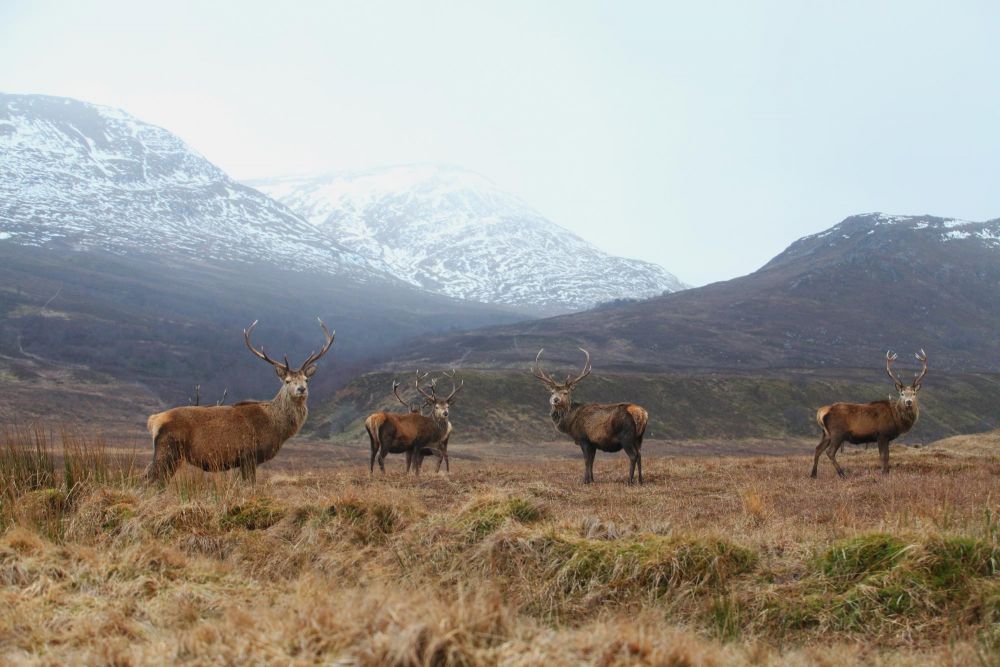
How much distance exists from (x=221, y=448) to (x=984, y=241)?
184 m

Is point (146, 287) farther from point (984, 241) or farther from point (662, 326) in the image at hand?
point (984, 241)

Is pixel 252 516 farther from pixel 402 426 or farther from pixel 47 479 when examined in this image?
pixel 402 426

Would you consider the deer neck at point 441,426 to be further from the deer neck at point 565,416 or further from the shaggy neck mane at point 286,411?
the shaggy neck mane at point 286,411

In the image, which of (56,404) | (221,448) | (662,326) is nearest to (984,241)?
(662,326)

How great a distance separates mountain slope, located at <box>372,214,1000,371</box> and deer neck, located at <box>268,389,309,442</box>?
74.3 meters

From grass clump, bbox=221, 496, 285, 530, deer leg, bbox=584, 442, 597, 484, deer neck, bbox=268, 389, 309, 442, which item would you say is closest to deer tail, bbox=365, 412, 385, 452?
deer leg, bbox=584, 442, 597, 484

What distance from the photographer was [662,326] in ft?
386

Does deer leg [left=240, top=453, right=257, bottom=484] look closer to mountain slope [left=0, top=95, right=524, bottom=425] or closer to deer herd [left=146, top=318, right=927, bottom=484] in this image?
deer herd [left=146, top=318, right=927, bottom=484]

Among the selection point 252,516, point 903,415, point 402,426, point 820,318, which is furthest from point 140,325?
point 252,516

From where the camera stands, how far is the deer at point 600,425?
16.2 meters

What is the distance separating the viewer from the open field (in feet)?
16.1

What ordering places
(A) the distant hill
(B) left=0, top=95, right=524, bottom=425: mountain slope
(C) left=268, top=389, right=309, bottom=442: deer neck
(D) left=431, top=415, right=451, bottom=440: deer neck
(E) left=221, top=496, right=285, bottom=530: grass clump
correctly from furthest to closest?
(B) left=0, top=95, right=524, bottom=425: mountain slope < (A) the distant hill < (D) left=431, top=415, right=451, bottom=440: deer neck < (C) left=268, top=389, right=309, bottom=442: deer neck < (E) left=221, top=496, right=285, bottom=530: grass clump

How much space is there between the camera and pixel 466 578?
7.47 metres

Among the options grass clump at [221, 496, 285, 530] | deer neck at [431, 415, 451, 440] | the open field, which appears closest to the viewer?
the open field
